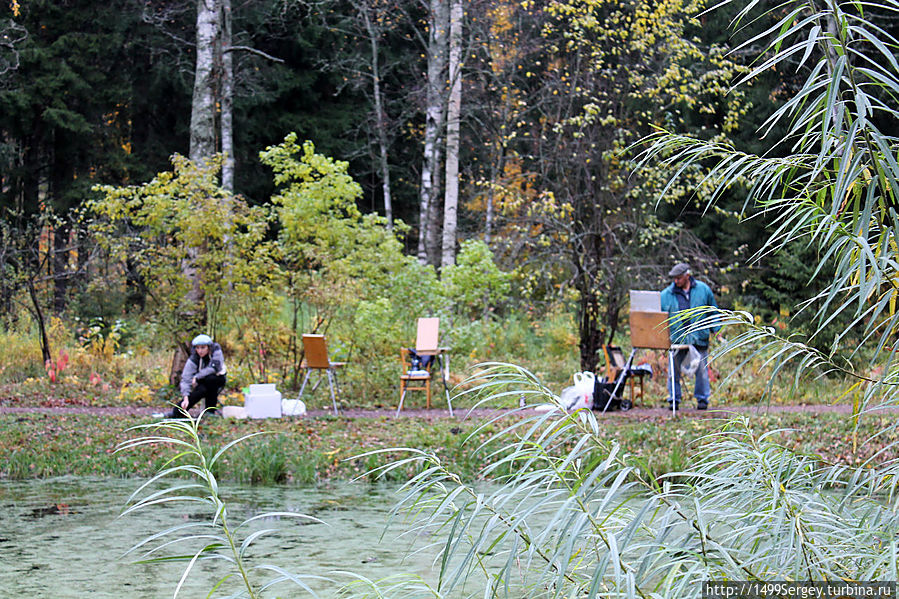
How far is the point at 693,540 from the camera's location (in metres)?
2.54

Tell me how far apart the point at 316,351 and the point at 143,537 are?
4.74 metres

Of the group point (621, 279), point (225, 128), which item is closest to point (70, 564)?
point (621, 279)

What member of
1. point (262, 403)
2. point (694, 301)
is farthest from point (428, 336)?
point (694, 301)

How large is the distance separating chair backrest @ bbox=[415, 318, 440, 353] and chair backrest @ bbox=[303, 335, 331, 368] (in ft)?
3.66

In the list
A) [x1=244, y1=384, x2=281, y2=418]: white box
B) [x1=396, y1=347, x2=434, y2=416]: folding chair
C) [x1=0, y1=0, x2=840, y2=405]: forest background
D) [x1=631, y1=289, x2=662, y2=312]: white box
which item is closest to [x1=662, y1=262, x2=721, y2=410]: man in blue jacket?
[x1=631, y1=289, x2=662, y2=312]: white box

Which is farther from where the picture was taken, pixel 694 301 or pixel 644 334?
pixel 644 334

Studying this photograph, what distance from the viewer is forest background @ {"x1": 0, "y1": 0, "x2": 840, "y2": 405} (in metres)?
12.2

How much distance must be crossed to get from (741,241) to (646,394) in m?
4.93

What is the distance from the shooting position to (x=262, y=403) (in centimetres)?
1057

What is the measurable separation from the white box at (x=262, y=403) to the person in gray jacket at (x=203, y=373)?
23.4 inches

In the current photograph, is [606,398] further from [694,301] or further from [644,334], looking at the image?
[694,301]

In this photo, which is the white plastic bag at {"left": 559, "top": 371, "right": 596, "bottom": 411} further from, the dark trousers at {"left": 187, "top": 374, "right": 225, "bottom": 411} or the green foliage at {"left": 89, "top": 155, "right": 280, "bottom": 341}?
the green foliage at {"left": 89, "top": 155, "right": 280, "bottom": 341}

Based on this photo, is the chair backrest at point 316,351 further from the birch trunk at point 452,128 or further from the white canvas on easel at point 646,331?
the birch trunk at point 452,128

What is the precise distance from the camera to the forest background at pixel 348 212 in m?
Answer: 12.2
